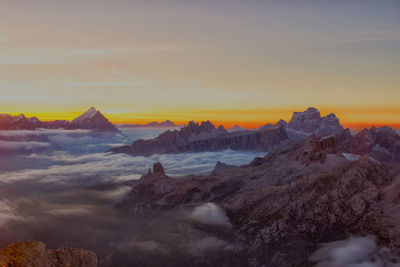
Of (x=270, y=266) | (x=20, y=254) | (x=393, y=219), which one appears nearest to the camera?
(x=20, y=254)

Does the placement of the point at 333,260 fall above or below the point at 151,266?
above

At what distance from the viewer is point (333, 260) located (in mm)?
156250

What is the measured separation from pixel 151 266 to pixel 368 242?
12967 cm

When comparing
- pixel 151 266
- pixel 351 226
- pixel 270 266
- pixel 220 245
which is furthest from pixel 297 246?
pixel 151 266

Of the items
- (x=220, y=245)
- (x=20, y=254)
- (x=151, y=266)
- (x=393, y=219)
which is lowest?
(x=151, y=266)

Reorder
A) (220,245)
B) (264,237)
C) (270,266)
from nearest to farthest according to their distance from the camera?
(270,266) < (264,237) < (220,245)

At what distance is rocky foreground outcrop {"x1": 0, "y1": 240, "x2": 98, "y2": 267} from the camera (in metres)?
47.0

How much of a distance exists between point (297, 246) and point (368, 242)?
37.2 metres

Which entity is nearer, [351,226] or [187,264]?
[351,226]

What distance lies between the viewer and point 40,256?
5075cm

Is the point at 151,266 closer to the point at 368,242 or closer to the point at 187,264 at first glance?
the point at 187,264

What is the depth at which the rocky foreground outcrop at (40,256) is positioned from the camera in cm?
4700

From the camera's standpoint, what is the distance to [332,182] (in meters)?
198

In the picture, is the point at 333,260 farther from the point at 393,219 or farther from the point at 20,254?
the point at 20,254
